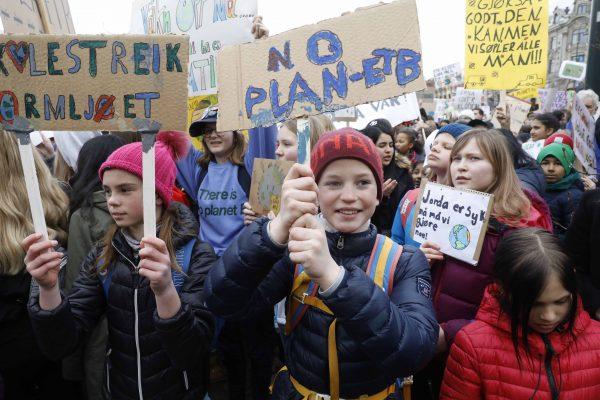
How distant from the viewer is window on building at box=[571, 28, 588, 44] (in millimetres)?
64125

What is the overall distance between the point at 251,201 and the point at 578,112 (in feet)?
11.3

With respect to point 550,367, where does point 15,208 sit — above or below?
above

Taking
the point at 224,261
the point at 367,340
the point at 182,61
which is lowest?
the point at 367,340

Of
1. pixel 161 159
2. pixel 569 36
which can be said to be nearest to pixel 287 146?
pixel 161 159

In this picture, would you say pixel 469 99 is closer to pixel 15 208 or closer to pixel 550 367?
pixel 550 367

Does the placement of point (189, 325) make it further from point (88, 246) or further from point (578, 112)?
point (578, 112)

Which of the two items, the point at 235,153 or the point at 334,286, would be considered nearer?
the point at 334,286

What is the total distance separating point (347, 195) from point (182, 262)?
90cm

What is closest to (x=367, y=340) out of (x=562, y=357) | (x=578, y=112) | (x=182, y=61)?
(x=562, y=357)

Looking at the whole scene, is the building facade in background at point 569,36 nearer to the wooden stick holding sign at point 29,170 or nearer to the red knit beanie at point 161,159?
the red knit beanie at point 161,159

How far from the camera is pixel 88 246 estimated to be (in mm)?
2543

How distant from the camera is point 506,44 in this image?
17.2 ft

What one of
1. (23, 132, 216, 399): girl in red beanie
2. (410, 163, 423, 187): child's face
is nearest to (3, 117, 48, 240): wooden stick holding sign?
(23, 132, 216, 399): girl in red beanie

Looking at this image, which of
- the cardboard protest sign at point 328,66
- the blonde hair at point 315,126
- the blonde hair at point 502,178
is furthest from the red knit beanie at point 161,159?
the blonde hair at point 502,178
